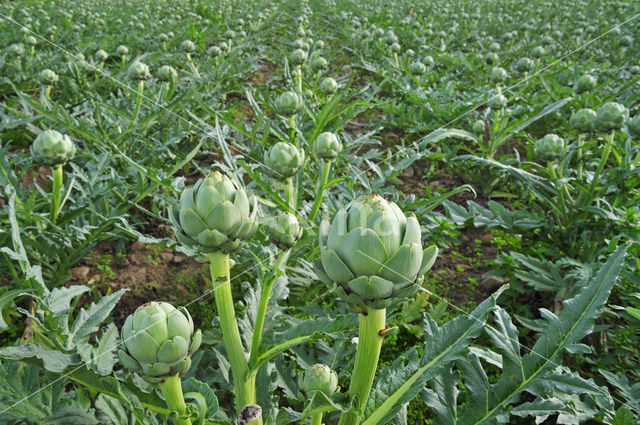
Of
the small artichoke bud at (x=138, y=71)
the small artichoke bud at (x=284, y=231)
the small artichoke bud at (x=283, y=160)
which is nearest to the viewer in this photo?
the small artichoke bud at (x=284, y=231)

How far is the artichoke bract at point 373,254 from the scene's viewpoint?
0.41 m

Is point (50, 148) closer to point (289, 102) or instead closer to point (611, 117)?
point (289, 102)

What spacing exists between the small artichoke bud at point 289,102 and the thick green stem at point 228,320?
932 mm

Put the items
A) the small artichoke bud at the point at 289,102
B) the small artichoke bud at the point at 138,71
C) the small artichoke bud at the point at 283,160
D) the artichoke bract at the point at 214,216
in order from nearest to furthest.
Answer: the artichoke bract at the point at 214,216 → the small artichoke bud at the point at 283,160 → the small artichoke bud at the point at 289,102 → the small artichoke bud at the point at 138,71

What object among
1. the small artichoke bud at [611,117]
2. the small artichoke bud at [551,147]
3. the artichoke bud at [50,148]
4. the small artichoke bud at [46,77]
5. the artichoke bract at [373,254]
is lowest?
the small artichoke bud at [46,77]

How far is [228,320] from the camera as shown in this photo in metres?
0.58

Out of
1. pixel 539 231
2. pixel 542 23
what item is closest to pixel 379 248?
pixel 539 231

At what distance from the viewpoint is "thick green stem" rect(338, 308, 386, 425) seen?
0.46 meters

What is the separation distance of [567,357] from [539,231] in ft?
1.60

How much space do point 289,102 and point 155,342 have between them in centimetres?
108

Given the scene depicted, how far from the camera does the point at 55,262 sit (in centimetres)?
123

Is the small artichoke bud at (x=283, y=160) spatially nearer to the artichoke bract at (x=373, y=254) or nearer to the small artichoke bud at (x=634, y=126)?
the artichoke bract at (x=373, y=254)

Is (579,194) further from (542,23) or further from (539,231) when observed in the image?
(542,23)

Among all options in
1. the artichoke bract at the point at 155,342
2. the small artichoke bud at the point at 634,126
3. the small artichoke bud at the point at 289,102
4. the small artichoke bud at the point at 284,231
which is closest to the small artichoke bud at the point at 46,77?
the small artichoke bud at the point at 289,102
